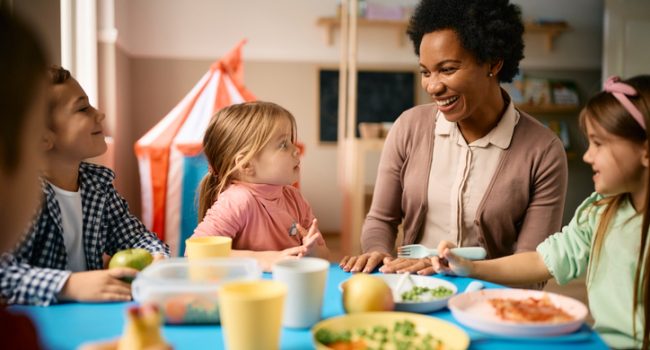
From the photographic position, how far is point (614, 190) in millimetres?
1148

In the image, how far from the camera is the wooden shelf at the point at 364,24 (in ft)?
16.8

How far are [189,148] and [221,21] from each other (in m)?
2.24

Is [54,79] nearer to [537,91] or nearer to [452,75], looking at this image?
[452,75]

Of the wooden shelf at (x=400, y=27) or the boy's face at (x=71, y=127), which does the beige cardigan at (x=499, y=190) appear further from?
the wooden shelf at (x=400, y=27)

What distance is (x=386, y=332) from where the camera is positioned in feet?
2.70

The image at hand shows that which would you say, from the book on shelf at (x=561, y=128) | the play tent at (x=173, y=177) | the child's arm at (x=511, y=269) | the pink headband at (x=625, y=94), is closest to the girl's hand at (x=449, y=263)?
the child's arm at (x=511, y=269)

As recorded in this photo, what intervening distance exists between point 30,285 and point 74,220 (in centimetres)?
30

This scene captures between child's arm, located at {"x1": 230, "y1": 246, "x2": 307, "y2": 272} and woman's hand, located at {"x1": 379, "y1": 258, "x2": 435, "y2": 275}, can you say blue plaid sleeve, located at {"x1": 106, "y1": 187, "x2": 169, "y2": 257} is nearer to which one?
child's arm, located at {"x1": 230, "y1": 246, "x2": 307, "y2": 272}

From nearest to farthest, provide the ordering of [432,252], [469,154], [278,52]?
[432,252], [469,154], [278,52]

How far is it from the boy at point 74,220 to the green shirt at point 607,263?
0.87 metres

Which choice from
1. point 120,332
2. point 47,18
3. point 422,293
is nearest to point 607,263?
point 422,293

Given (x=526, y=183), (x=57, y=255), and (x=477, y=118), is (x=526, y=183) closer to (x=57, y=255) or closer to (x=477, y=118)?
(x=477, y=118)

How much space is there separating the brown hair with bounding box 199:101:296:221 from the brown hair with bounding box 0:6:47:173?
31.9 inches

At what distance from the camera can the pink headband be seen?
109 centimetres
